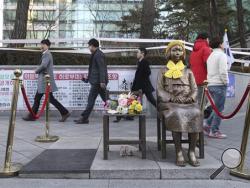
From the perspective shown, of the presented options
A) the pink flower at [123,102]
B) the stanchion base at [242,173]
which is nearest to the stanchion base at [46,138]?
the pink flower at [123,102]

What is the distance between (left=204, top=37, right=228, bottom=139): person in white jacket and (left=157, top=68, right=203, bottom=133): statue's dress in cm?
205

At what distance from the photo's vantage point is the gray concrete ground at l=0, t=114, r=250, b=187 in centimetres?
655

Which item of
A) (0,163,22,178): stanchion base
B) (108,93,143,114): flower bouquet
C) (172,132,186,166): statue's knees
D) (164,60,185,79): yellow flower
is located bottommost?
(0,163,22,178): stanchion base

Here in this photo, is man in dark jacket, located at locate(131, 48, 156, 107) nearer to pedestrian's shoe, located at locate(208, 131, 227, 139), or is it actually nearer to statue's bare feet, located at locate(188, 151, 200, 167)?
pedestrian's shoe, located at locate(208, 131, 227, 139)

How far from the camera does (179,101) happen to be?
24.8ft

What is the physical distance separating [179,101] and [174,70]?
50 cm

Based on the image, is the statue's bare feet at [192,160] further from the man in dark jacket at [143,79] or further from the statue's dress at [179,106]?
the man in dark jacket at [143,79]

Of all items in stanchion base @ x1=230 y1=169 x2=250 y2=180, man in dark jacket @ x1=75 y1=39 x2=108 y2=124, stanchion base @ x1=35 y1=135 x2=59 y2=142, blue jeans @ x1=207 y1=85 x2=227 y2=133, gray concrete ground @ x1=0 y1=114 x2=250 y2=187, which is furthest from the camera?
man in dark jacket @ x1=75 y1=39 x2=108 y2=124

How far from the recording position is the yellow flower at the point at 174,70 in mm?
7656

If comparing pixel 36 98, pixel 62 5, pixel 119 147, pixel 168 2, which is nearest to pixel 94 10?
pixel 62 5

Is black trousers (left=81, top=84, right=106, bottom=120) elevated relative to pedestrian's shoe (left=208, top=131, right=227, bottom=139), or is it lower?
elevated

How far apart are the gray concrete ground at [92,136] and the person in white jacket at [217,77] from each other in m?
0.39

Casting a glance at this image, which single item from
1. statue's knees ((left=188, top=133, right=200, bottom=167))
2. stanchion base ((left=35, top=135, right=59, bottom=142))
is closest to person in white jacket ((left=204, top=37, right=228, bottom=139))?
statue's knees ((left=188, top=133, right=200, bottom=167))
